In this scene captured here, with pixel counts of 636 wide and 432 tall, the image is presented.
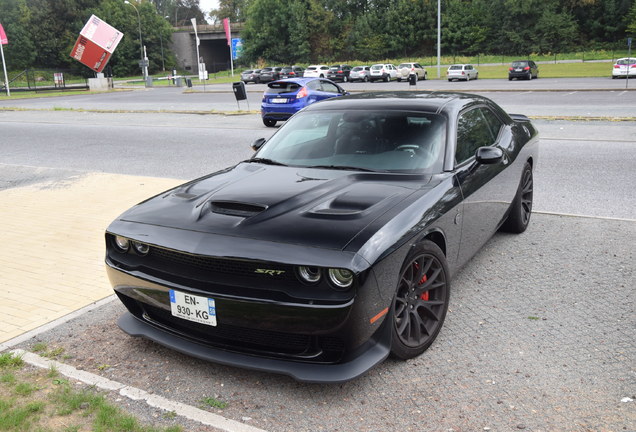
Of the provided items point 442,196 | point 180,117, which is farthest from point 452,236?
point 180,117

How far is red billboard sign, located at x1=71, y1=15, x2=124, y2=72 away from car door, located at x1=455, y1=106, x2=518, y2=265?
51216 millimetres

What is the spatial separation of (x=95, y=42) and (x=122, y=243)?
52977 millimetres

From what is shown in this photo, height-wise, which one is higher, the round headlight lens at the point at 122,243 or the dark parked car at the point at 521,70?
the dark parked car at the point at 521,70

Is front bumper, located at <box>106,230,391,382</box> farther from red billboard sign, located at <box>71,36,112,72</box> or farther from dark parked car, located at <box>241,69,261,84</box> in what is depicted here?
dark parked car, located at <box>241,69,261,84</box>

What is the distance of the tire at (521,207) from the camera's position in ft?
19.0

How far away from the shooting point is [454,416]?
2924 millimetres

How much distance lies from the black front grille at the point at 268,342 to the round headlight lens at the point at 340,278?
0.29 m

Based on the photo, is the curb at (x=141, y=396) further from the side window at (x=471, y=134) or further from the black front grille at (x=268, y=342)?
the side window at (x=471, y=134)

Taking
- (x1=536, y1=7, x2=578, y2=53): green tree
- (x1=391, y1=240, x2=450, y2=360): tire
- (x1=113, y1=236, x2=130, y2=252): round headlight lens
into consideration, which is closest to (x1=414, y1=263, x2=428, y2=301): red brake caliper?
(x1=391, y1=240, x2=450, y2=360): tire

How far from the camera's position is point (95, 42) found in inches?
2003

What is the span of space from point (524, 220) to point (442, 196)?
2563 mm

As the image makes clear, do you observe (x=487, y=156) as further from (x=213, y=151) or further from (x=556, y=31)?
(x=556, y=31)

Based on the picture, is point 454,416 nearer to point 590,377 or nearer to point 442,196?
point 590,377

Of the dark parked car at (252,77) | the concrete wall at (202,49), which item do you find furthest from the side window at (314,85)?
the concrete wall at (202,49)
